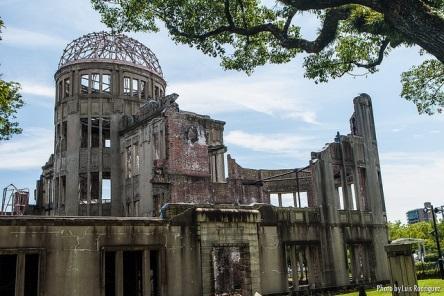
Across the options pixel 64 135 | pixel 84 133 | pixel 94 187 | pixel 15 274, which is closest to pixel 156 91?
pixel 84 133

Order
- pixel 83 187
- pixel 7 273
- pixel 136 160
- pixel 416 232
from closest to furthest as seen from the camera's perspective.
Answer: pixel 7 273 < pixel 136 160 < pixel 83 187 < pixel 416 232

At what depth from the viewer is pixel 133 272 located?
55.5 feet

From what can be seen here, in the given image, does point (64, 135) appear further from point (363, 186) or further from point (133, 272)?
point (363, 186)

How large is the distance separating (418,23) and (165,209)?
10098 millimetres

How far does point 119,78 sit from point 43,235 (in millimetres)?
20375

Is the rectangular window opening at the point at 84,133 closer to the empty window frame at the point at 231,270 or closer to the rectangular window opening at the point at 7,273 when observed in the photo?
the rectangular window opening at the point at 7,273

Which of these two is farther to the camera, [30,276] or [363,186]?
[363,186]

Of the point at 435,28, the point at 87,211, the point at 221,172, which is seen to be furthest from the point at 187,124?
the point at 435,28

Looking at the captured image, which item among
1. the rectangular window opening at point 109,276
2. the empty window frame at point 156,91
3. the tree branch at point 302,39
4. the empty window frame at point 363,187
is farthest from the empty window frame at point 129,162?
the tree branch at point 302,39

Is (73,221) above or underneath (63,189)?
underneath

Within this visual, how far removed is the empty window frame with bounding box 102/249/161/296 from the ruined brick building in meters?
0.04

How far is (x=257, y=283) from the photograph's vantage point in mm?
16203

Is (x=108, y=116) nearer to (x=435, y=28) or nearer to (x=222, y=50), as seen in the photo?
(x=222, y=50)

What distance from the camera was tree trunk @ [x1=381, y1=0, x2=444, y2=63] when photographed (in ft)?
23.8
